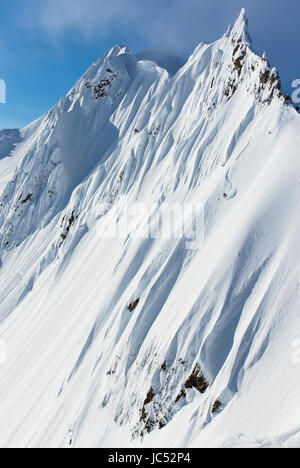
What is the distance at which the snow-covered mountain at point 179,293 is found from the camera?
13188 mm

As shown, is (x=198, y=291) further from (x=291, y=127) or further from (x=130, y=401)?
(x=291, y=127)

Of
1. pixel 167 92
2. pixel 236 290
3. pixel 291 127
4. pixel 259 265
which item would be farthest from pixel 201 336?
pixel 167 92

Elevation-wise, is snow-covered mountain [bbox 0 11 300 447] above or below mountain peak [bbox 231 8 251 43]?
below

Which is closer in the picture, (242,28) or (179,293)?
(179,293)

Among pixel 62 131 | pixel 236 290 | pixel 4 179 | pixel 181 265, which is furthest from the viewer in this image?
pixel 4 179

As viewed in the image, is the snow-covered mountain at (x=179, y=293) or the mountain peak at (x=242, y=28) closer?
the snow-covered mountain at (x=179, y=293)

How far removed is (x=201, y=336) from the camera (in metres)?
15.0

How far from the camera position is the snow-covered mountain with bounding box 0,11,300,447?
1319 cm

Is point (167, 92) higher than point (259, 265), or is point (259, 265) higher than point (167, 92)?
point (167, 92)

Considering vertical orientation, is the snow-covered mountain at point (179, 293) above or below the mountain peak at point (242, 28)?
below

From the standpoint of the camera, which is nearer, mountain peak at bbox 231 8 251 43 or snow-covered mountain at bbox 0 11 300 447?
snow-covered mountain at bbox 0 11 300 447

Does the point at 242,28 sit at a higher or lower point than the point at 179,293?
higher

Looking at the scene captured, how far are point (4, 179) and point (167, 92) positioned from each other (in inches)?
1549

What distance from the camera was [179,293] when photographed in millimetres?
17875
